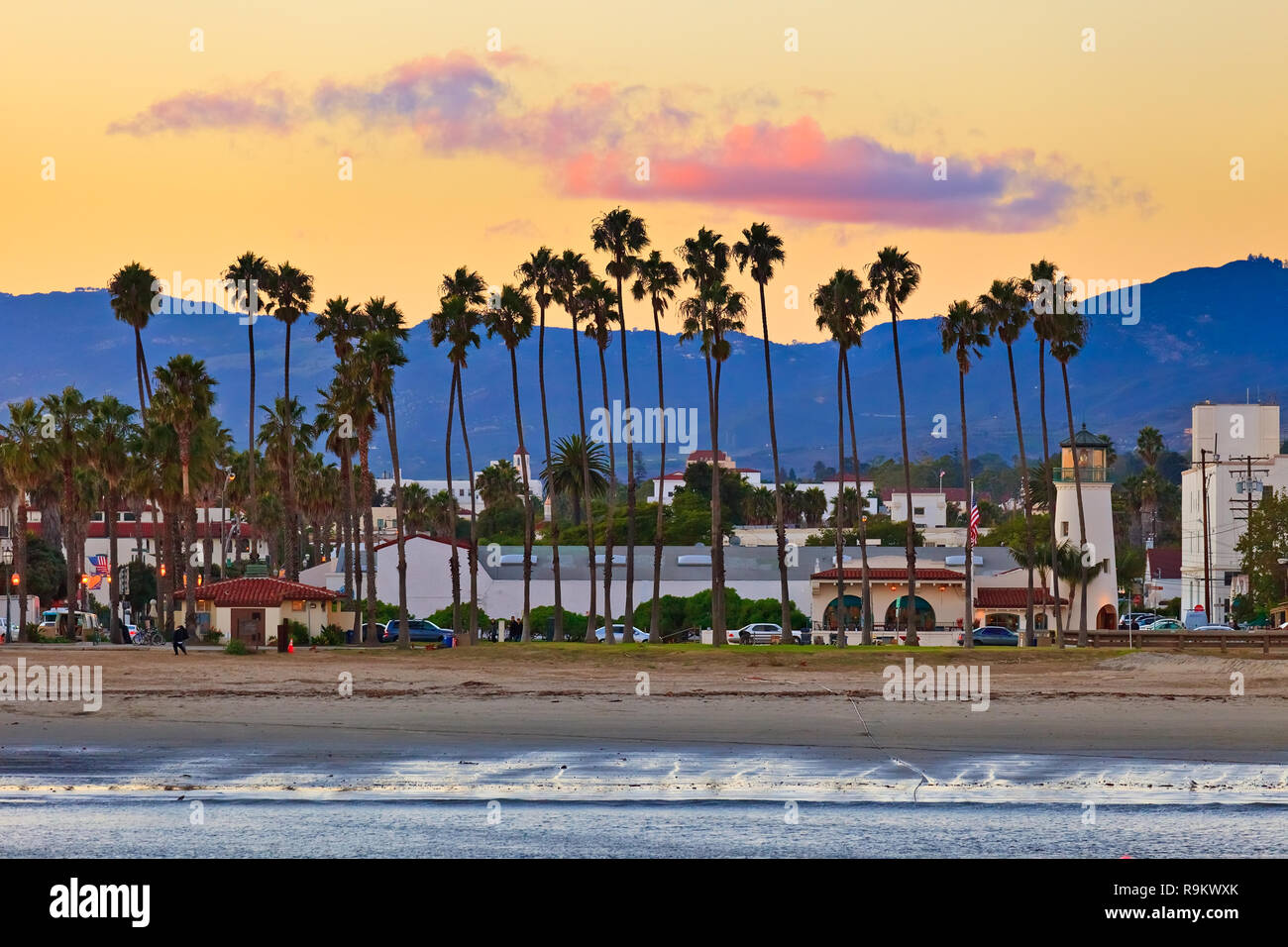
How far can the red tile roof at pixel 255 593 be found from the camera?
2621 inches

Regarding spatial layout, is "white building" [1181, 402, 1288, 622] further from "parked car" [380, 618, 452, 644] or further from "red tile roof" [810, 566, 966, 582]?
"parked car" [380, 618, 452, 644]

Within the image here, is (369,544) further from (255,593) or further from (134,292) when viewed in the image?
(134,292)

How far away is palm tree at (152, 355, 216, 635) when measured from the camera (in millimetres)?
73125

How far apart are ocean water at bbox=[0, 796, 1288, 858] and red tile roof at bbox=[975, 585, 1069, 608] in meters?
67.4

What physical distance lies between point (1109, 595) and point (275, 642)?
44.3 metres

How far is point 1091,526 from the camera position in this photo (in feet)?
271

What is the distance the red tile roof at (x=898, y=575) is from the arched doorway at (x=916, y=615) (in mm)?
1225

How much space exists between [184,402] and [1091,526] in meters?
47.0

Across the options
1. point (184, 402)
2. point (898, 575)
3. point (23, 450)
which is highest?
point (184, 402)

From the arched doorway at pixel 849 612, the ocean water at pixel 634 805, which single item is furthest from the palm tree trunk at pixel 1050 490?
the ocean water at pixel 634 805

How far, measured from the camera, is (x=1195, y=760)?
957 inches

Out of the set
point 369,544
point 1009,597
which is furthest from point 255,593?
point 1009,597
